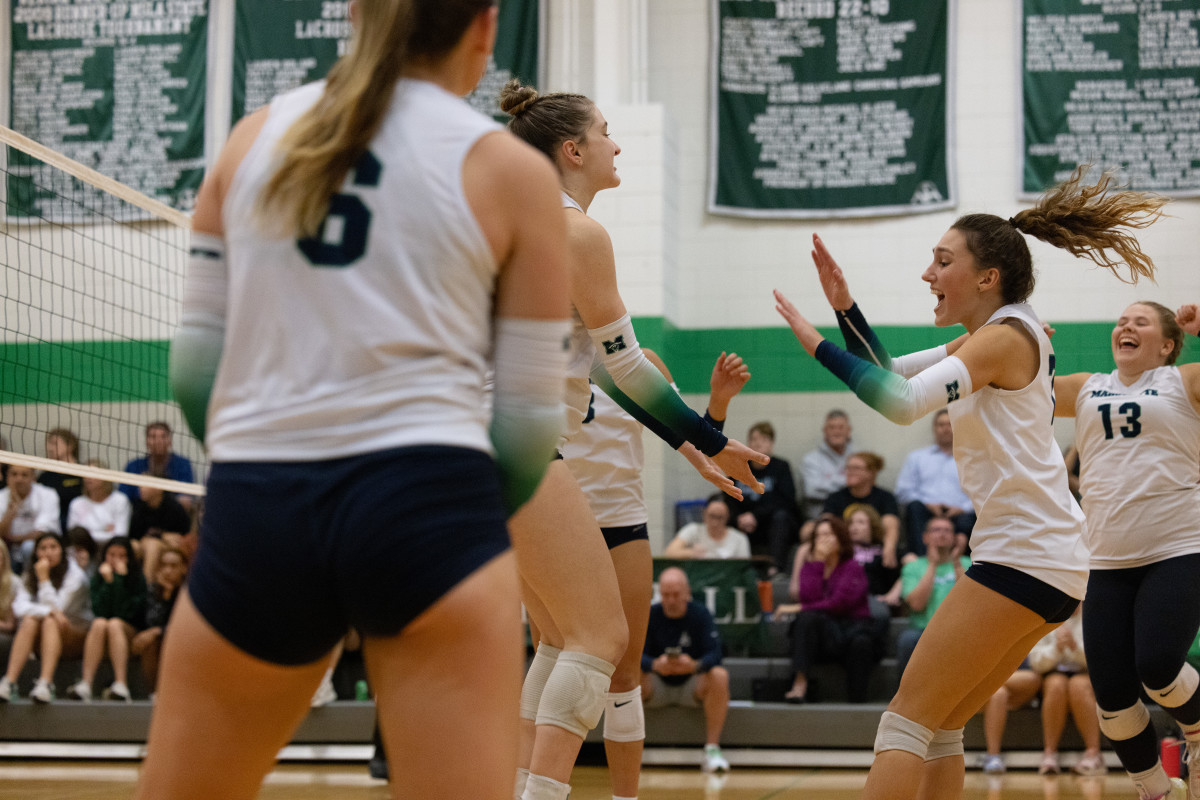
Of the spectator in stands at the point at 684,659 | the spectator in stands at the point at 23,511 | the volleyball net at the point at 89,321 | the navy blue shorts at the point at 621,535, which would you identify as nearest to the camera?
the navy blue shorts at the point at 621,535

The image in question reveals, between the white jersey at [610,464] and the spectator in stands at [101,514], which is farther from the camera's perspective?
the spectator in stands at [101,514]

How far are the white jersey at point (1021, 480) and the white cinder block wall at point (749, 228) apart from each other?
25.3 ft

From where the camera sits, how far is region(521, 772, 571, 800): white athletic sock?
360 centimetres

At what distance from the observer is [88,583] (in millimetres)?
10062

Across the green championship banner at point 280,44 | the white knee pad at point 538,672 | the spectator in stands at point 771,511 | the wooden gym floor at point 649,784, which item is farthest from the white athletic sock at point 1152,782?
→ the green championship banner at point 280,44

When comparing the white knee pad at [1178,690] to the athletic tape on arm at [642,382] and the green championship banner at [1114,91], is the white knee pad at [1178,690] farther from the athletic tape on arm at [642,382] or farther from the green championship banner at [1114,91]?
the green championship banner at [1114,91]

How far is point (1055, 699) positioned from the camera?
8.45m

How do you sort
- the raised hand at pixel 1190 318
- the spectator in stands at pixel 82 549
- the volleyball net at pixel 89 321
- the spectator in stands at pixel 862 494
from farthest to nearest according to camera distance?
the volleyball net at pixel 89 321
the spectator in stands at pixel 862 494
the spectator in stands at pixel 82 549
the raised hand at pixel 1190 318

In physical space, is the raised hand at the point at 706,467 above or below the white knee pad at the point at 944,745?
above

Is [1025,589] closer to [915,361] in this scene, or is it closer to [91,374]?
[915,361]

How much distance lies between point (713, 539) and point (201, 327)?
8.91 meters

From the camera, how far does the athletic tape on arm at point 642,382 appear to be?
3611 millimetres

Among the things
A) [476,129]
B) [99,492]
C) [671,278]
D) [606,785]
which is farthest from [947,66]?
[476,129]

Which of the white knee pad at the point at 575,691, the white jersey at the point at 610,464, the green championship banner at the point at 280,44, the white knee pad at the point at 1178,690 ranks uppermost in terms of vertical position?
the green championship banner at the point at 280,44
